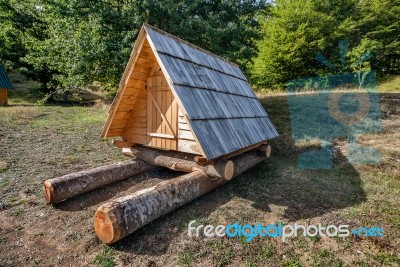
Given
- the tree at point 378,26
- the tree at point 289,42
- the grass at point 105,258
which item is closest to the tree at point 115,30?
the tree at point 289,42

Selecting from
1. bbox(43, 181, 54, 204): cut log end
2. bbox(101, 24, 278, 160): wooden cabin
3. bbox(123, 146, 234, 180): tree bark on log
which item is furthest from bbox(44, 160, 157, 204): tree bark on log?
bbox(101, 24, 278, 160): wooden cabin

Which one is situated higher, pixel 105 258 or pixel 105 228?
pixel 105 228

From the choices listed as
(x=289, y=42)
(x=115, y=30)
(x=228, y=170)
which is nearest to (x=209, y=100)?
(x=228, y=170)

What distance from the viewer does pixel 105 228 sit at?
153 inches

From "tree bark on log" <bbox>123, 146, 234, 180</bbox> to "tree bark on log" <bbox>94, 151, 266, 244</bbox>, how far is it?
34 cm

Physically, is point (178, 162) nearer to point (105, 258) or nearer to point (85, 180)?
point (85, 180)

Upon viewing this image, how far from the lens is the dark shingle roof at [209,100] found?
4797 millimetres

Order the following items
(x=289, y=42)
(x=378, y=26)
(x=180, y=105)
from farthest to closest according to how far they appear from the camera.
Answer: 1. (x=378, y=26)
2. (x=289, y=42)
3. (x=180, y=105)

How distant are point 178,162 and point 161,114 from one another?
4.39ft

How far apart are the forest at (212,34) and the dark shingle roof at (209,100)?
7790 millimetres

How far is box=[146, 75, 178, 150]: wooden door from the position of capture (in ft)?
19.9

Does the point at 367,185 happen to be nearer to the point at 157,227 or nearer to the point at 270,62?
the point at 157,227

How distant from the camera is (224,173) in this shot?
17.5ft

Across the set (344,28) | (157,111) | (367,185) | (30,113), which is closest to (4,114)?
(30,113)
